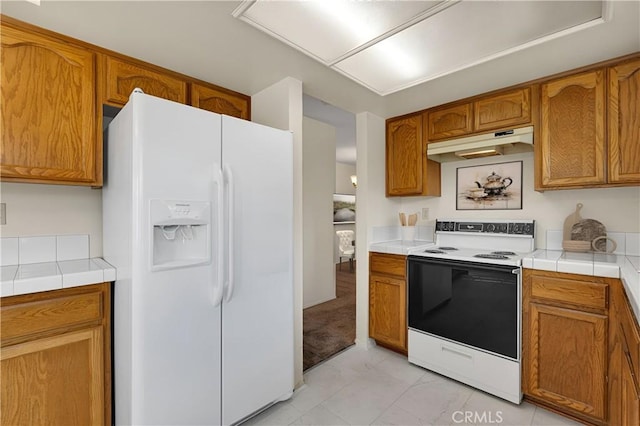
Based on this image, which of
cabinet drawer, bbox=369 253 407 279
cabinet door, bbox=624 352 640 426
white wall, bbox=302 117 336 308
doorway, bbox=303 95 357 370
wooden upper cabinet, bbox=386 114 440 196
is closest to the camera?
cabinet door, bbox=624 352 640 426

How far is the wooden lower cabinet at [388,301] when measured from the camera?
2.55 meters

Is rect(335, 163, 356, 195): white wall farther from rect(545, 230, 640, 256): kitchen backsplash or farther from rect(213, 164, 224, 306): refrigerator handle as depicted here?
rect(213, 164, 224, 306): refrigerator handle

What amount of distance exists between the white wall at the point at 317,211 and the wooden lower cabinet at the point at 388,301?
1399mm

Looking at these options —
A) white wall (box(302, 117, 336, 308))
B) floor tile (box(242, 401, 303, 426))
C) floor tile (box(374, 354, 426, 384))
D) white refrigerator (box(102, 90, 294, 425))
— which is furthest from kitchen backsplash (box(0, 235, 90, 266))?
white wall (box(302, 117, 336, 308))

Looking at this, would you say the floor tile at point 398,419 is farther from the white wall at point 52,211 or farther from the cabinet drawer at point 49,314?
the white wall at point 52,211

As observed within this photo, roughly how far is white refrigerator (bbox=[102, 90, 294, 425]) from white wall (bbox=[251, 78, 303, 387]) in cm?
28

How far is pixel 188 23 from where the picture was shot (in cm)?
151

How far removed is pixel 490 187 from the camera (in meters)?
2.64

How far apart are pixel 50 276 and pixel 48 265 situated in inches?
15.7

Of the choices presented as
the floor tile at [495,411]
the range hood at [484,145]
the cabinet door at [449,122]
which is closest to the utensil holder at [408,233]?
the range hood at [484,145]

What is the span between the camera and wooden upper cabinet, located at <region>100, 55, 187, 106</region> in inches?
67.5

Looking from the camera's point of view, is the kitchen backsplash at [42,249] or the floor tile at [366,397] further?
the floor tile at [366,397]

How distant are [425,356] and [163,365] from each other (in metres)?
1.90

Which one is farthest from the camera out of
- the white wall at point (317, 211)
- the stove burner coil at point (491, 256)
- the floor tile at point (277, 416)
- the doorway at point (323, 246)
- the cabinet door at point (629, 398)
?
the white wall at point (317, 211)
